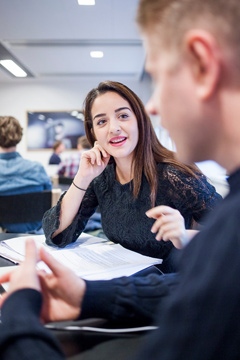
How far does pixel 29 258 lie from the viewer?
1.88 feet

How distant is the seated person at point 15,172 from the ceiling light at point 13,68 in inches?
144

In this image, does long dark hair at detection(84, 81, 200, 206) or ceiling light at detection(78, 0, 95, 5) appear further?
ceiling light at detection(78, 0, 95, 5)

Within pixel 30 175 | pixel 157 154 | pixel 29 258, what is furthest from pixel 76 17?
pixel 29 258

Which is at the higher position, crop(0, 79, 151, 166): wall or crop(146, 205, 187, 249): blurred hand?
crop(0, 79, 151, 166): wall

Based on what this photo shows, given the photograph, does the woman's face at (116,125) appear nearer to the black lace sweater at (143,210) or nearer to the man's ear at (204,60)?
the black lace sweater at (143,210)

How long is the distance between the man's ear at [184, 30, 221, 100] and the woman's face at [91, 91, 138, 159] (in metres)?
0.94

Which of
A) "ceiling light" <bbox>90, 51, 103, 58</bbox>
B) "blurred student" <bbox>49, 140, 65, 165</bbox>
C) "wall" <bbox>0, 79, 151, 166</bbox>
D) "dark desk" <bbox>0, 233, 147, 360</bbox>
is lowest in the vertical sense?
"dark desk" <bbox>0, 233, 147, 360</bbox>

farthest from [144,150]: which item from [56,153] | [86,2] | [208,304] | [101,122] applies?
[56,153]

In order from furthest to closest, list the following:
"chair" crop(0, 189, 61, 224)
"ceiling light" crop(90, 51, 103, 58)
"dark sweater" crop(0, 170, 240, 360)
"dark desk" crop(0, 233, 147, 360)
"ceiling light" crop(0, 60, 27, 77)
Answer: "ceiling light" crop(0, 60, 27, 77) < "ceiling light" crop(90, 51, 103, 58) < "chair" crop(0, 189, 61, 224) < "dark desk" crop(0, 233, 147, 360) < "dark sweater" crop(0, 170, 240, 360)

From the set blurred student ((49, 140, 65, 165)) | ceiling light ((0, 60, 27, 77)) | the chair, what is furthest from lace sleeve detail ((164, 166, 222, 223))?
blurred student ((49, 140, 65, 165))

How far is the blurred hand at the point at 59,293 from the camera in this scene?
585 millimetres

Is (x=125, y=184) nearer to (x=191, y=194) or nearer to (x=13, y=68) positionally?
(x=191, y=194)

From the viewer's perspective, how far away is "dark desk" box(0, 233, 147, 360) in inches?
19.1

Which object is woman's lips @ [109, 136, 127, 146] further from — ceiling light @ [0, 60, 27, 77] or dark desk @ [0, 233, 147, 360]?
ceiling light @ [0, 60, 27, 77]
